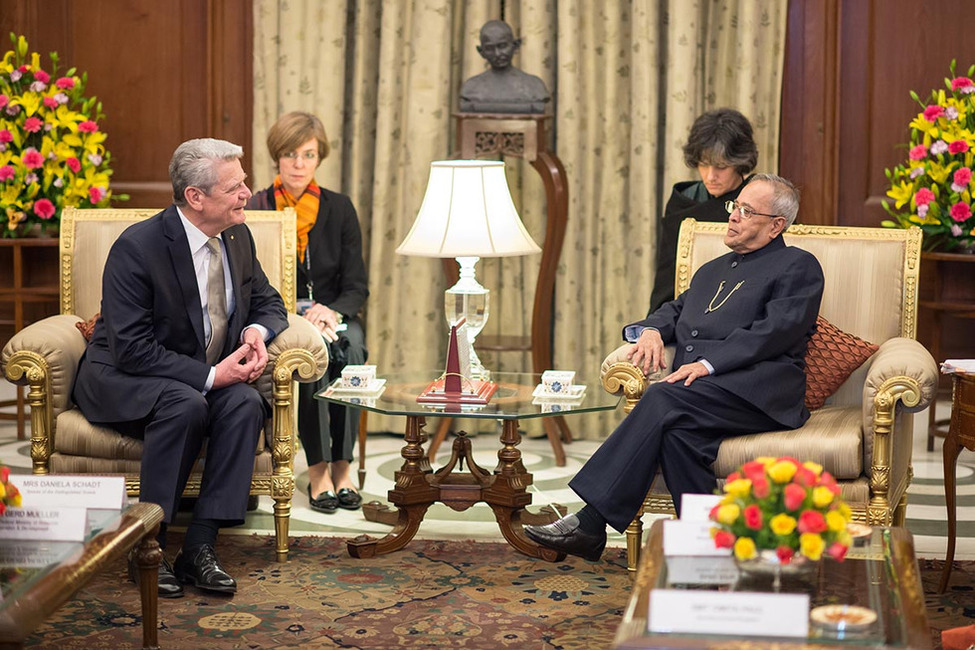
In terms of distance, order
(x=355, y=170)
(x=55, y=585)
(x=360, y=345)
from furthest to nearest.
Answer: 1. (x=355, y=170)
2. (x=360, y=345)
3. (x=55, y=585)

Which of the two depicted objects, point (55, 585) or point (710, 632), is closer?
point (710, 632)

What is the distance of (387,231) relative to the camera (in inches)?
244

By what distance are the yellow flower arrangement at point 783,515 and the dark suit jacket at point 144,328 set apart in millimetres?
2002

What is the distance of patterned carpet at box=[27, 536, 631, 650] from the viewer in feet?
11.3

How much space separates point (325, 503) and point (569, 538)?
126 centimetres

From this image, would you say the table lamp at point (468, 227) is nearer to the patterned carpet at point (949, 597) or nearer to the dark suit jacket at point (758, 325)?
the dark suit jacket at point (758, 325)

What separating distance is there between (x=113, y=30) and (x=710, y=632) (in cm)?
516

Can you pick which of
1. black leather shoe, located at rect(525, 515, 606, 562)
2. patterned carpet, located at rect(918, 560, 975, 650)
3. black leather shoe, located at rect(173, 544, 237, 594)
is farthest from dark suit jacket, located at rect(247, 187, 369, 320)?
patterned carpet, located at rect(918, 560, 975, 650)

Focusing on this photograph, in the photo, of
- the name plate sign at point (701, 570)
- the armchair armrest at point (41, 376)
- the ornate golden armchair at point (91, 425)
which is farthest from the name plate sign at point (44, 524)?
the name plate sign at point (701, 570)

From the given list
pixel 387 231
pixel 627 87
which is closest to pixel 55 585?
pixel 387 231

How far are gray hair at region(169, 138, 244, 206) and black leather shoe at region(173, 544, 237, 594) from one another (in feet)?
3.63

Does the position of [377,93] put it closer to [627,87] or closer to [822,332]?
[627,87]

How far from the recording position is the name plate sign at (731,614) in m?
2.39

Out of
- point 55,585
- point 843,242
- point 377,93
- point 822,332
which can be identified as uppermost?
point 377,93
